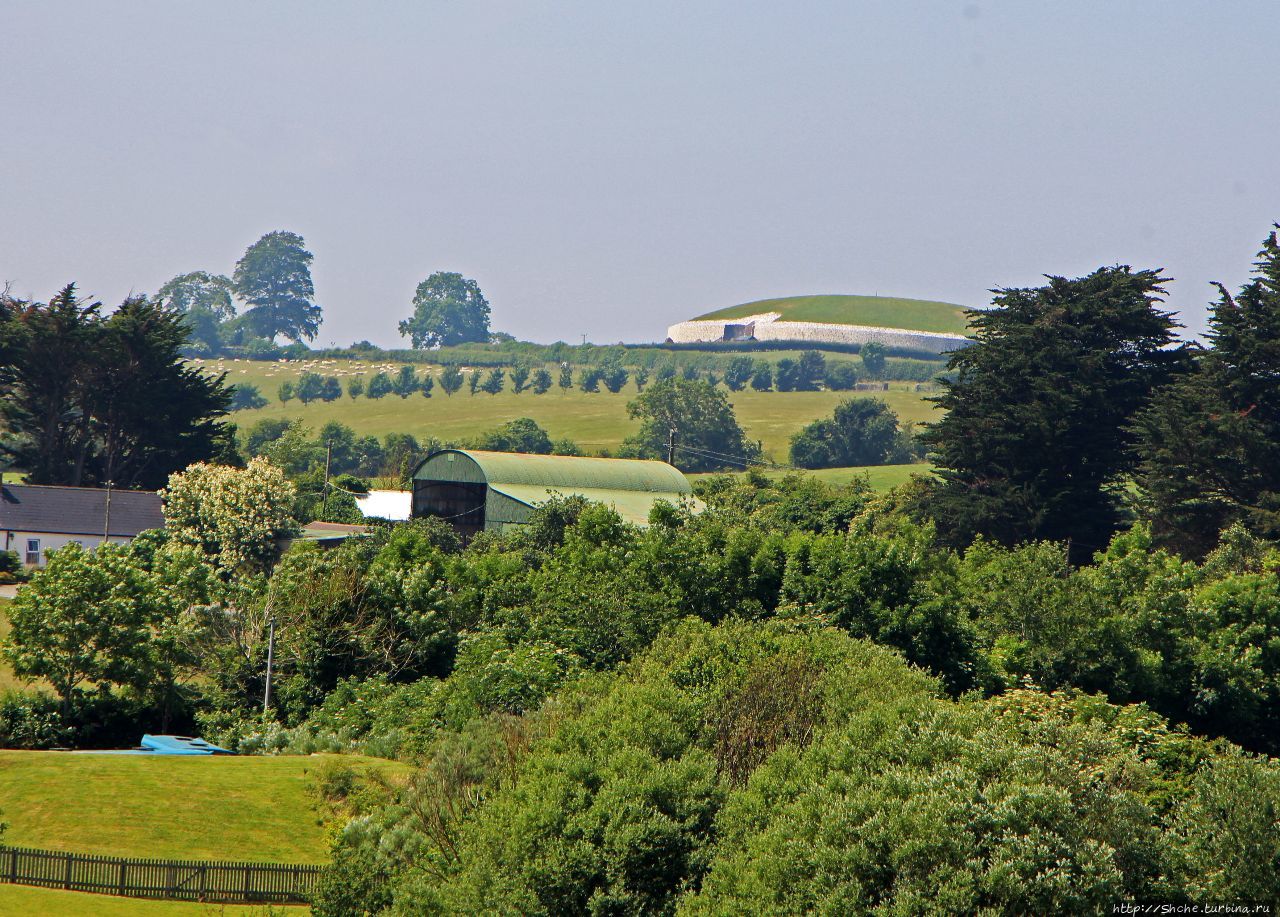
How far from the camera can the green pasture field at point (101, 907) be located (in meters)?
28.7

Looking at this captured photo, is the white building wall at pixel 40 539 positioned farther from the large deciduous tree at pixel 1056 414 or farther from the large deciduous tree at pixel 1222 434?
the large deciduous tree at pixel 1222 434

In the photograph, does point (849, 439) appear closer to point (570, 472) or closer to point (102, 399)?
point (570, 472)

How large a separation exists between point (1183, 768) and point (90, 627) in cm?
3378

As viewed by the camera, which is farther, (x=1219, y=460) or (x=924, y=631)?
(x=1219, y=460)

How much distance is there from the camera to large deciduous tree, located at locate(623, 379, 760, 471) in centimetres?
15262

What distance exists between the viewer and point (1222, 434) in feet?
225

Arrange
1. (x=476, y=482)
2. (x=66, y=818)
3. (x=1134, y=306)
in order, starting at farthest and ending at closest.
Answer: (x=476, y=482), (x=1134, y=306), (x=66, y=818)

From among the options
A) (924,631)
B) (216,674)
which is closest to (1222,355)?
(924,631)

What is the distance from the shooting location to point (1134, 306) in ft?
261

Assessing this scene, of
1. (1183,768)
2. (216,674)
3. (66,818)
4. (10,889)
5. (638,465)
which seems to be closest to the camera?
(10,889)

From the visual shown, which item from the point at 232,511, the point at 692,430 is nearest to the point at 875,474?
the point at 692,430

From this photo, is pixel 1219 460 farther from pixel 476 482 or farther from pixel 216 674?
pixel 216 674

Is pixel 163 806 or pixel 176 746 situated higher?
pixel 163 806

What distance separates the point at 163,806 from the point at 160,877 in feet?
15.6
